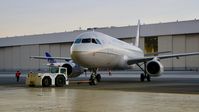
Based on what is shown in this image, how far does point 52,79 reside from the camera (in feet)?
84.7

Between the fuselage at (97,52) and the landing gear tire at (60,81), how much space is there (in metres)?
1.50

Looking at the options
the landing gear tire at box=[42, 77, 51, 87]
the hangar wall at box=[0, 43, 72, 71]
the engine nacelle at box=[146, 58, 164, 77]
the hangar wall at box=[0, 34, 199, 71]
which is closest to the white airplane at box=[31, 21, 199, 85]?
the engine nacelle at box=[146, 58, 164, 77]

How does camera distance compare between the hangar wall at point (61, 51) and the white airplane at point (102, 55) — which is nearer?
the white airplane at point (102, 55)

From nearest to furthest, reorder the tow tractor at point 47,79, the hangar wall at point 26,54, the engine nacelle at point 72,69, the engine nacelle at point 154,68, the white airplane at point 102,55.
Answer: the tow tractor at point 47,79
the white airplane at point 102,55
the engine nacelle at point 154,68
the engine nacelle at point 72,69
the hangar wall at point 26,54

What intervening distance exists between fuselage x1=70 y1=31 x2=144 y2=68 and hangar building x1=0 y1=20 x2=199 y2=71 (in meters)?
40.6

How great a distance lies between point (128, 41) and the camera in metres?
79.8

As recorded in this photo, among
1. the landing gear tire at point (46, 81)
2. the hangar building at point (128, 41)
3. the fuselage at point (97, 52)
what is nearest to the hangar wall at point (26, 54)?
the hangar building at point (128, 41)

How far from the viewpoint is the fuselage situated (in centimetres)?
2559

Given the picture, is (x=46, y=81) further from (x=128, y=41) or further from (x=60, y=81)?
(x=128, y=41)

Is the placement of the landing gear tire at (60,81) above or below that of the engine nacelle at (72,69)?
below

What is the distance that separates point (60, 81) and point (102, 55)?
369 cm

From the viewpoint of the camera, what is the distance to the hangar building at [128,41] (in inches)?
2752

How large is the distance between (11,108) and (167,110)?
4804 mm

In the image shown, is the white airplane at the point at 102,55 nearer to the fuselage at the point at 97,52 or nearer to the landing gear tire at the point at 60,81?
the fuselage at the point at 97,52
